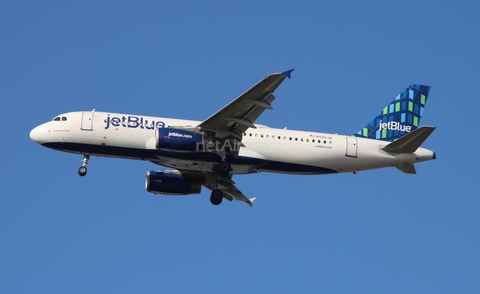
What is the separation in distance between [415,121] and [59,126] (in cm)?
2325

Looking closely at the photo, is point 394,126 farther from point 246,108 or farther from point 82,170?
point 82,170

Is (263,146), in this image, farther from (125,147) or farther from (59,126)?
(59,126)

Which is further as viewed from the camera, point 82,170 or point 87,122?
point 82,170

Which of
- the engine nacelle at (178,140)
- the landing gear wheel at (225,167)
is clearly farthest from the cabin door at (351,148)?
the engine nacelle at (178,140)

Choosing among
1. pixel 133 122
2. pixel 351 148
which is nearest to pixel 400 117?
pixel 351 148

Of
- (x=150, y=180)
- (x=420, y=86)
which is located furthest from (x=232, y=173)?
(x=420, y=86)

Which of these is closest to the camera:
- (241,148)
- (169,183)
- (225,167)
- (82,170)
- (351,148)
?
(225,167)

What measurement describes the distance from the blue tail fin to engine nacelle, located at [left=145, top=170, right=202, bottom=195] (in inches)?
447

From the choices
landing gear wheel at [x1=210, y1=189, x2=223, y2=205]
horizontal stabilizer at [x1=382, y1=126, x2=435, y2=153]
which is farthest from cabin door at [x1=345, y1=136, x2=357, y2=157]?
landing gear wheel at [x1=210, y1=189, x2=223, y2=205]

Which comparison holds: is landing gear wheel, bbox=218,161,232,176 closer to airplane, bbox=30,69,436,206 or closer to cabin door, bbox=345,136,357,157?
airplane, bbox=30,69,436,206

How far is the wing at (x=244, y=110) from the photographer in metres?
44.6

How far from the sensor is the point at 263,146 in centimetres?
5069

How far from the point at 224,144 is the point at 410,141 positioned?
11.0m

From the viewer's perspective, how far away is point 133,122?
163ft
